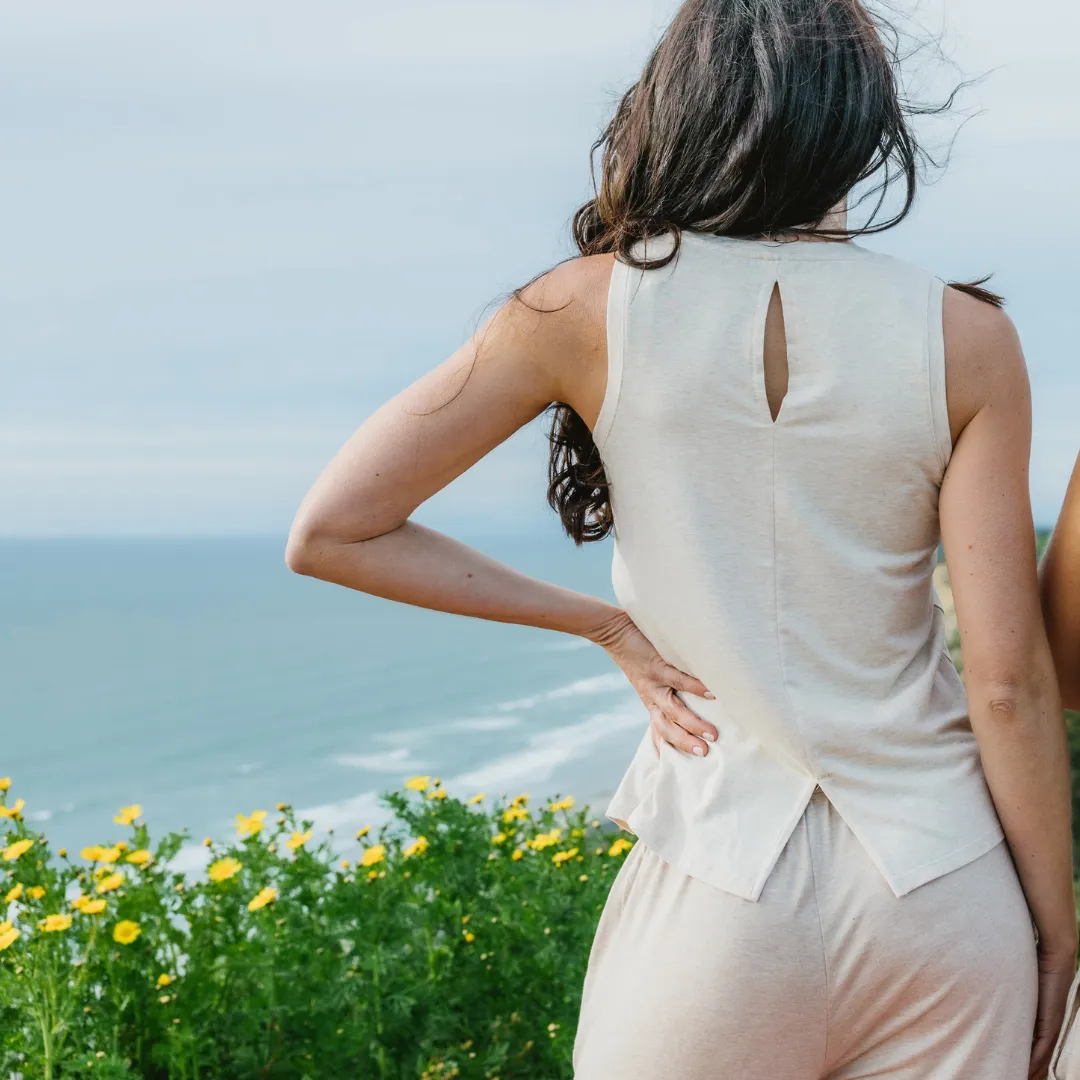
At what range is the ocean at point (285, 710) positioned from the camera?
19.4 meters

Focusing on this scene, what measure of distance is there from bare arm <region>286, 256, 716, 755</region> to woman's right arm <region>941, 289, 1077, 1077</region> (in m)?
0.29

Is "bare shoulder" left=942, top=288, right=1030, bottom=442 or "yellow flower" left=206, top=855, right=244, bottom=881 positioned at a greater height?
"bare shoulder" left=942, top=288, right=1030, bottom=442

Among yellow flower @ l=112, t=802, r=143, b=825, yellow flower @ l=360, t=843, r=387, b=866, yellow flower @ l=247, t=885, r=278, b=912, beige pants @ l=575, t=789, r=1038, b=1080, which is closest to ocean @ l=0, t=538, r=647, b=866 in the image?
yellow flower @ l=360, t=843, r=387, b=866

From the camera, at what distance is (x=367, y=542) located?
1.27m

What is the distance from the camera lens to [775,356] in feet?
3.65

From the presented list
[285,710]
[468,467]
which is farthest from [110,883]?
[285,710]

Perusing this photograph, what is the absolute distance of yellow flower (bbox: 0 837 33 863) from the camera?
241 centimetres

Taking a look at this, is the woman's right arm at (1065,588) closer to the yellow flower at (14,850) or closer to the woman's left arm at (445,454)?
the woman's left arm at (445,454)

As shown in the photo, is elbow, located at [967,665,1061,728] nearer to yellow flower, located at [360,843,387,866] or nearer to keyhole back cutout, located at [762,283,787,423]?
keyhole back cutout, located at [762,283,787,423]

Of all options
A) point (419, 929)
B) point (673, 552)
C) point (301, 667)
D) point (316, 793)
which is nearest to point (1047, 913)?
point (673, 552)

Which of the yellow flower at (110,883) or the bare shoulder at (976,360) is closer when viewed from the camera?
the bare shoulder at (976,360)

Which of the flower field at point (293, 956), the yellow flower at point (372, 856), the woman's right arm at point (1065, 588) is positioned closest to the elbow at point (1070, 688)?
the woman's right arm at point (1065, 588)

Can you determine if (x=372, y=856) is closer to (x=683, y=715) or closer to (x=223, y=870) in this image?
(x=223, y=870)

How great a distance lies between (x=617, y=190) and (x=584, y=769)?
653 inches
